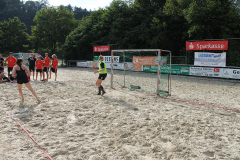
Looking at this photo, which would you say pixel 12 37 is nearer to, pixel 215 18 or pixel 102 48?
pixel 102 48

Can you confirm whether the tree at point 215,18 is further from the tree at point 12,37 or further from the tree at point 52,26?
the tree at point 12,37

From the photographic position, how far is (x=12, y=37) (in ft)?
133

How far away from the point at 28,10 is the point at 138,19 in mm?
75963

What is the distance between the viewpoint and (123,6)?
85.7 ft

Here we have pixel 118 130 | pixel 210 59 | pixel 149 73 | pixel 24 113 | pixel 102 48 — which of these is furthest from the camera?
pixel 102 48

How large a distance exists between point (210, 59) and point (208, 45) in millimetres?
1320

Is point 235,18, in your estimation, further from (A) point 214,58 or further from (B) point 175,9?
(B) point 175,9

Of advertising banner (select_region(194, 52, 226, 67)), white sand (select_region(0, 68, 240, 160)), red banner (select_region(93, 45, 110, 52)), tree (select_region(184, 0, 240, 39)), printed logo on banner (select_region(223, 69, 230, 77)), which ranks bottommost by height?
white sand (select_region(0, 68, 240, 160))

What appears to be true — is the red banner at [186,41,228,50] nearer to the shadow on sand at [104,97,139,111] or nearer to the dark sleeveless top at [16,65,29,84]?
the shadow on sand at [104,97,139,111]

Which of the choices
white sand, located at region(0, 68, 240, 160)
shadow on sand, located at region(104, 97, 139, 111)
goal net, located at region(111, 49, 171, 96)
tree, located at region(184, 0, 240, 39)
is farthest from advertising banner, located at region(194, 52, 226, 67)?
shadow on sand, located at region(104, 97, 139, 111)

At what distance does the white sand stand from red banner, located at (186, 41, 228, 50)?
29.8 feet

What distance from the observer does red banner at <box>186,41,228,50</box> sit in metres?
14.7

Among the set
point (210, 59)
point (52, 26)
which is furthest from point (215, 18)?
point (52, 26)

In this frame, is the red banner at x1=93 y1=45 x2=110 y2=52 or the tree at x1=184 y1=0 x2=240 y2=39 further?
the red banner at x1=93 y1=45 x2=110 y2=52
